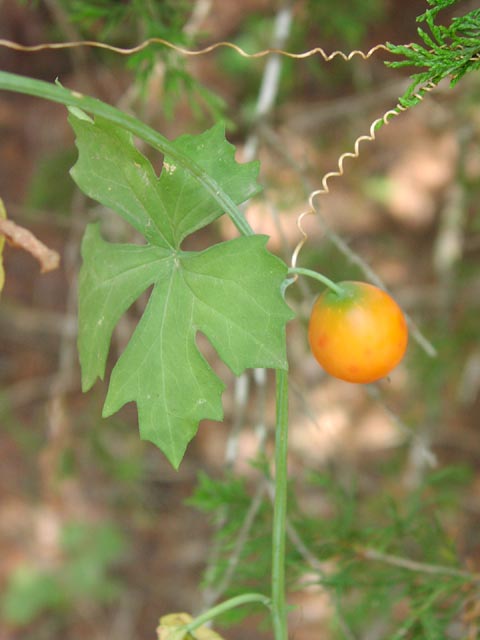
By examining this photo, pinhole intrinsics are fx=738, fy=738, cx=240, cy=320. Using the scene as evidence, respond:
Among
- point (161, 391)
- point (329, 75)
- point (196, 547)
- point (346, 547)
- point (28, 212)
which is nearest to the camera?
point (161, 391)

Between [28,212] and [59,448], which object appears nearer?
[59,448]

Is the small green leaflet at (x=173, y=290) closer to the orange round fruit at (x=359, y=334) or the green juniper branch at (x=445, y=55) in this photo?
the orange round fruit at (x=359, y=334)

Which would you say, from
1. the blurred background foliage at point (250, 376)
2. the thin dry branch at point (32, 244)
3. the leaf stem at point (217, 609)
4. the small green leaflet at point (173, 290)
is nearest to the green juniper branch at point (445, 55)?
the small green leaflet at point (173, 290)

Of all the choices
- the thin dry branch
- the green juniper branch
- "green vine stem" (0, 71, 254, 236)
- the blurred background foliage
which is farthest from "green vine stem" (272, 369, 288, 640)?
the blurred background foliage

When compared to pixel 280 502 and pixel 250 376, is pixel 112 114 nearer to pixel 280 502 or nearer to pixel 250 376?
pixel 280 502

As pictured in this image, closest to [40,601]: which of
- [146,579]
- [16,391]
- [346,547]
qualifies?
[146,579]

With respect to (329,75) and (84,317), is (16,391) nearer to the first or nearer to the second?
(329,75)
